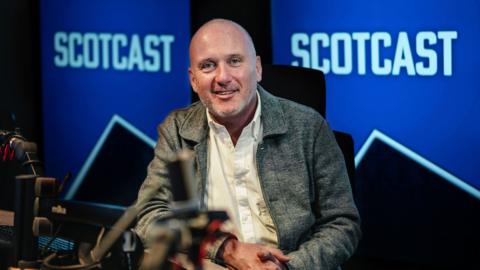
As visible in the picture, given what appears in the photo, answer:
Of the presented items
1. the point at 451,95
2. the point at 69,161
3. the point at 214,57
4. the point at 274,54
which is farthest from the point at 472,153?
the point at 69,161

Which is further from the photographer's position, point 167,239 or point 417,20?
point 417,20

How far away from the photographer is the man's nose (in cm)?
264

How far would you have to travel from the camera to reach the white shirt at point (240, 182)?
2643 mm

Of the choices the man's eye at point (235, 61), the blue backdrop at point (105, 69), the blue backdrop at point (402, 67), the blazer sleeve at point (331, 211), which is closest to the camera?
the blazer sleeve at point (331, 211)

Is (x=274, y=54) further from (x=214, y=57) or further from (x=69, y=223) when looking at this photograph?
(x=69, y=223)

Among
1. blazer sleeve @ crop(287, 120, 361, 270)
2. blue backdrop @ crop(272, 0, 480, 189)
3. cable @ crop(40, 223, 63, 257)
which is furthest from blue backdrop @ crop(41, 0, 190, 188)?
cable @ crop(40, 223, 63, 257)

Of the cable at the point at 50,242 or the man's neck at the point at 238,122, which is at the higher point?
the man's neck at the point at 238,122

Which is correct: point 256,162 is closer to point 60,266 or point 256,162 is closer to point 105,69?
point 60,266

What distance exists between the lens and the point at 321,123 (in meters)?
2.70

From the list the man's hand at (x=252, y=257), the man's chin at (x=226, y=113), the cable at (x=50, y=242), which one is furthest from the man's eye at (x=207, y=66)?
the cable at (x=50, y=242)

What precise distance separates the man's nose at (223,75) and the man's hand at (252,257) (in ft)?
1.57

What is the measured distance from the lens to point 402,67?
13.6ft

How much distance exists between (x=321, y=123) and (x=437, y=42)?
151 cm

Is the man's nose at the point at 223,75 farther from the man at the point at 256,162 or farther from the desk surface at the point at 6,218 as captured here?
the desk surface at the point at 6,218
